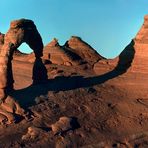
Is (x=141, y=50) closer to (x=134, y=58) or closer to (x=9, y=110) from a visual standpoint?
(x=134, y=58)

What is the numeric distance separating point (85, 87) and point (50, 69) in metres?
5.54

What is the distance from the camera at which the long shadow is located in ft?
76.3

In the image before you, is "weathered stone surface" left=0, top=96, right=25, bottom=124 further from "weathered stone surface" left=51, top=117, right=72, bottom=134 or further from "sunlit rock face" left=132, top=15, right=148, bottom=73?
"sunlit rock face" left=132, top=15, right=148, bottom=73

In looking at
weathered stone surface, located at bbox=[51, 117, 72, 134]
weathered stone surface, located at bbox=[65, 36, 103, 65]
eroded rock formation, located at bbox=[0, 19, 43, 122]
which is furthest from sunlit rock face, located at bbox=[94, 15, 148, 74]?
weathered stone surface, located at bbox=[51, 117, 72, 134]

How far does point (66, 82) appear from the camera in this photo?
25.6 metres

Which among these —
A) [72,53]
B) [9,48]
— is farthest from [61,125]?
[72,53]

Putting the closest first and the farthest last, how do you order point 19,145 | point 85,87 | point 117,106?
1. point 19,145
2. point 117,106
3. point 85,87

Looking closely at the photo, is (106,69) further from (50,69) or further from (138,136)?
(138,136)

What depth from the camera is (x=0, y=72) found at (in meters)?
22.8

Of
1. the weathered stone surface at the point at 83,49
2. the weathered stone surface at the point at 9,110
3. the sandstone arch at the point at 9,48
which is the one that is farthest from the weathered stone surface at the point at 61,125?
the weathered stone surface at the point at 83,49

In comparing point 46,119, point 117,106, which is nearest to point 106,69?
point 117,106

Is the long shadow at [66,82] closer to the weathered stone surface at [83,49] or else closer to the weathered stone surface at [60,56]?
the weathered stone surface at [83,49]

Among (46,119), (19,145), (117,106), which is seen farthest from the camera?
(117,106)

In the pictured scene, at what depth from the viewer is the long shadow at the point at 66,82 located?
2326 cm
